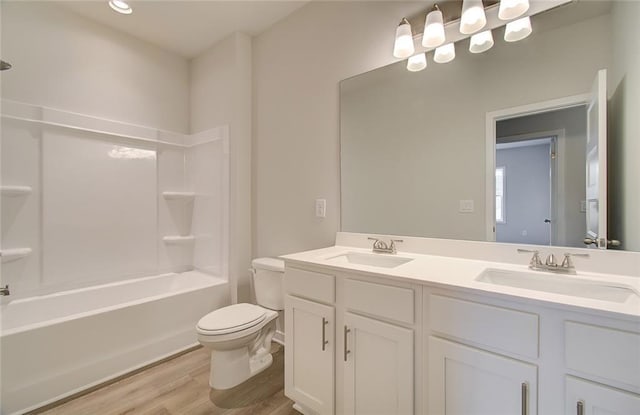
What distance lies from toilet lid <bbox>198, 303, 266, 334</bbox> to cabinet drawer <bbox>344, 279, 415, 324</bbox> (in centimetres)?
80

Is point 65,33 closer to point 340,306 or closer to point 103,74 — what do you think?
point 103,74

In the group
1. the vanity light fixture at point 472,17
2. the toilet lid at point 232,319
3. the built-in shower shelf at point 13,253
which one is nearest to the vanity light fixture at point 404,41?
the vanity light fixture at point 472,17

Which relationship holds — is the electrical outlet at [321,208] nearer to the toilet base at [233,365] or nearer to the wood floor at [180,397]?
the toilet base at [233,365]

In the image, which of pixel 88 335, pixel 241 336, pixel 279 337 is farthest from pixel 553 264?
pixel 88 335

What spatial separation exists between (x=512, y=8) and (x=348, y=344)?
1736mm

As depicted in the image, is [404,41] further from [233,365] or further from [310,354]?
[233,365]

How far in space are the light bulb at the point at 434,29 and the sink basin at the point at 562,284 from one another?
123 centimetres

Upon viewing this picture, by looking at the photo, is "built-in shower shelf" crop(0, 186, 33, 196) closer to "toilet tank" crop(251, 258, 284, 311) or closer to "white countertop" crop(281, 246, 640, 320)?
"toilet tank" crop(251, 258, 284, 311)

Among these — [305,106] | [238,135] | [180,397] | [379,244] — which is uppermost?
[305,106]

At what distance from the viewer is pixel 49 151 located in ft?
7.02

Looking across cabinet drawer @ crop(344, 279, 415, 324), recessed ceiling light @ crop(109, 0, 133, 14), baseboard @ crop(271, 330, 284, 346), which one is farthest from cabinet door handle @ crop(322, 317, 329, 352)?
recessed ceiling light @ crop(109, 0, 133, 14)

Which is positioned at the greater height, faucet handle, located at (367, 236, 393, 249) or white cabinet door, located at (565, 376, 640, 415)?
faucet handle, located at (367, 236, 393, 249)

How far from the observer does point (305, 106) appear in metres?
2.16

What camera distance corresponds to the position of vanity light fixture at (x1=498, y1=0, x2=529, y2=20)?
4.17 feet
